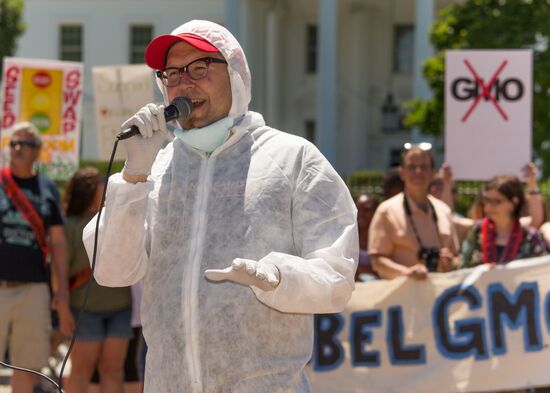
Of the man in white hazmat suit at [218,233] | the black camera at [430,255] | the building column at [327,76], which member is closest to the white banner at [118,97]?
the black camera at [430,255]

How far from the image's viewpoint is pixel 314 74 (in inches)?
1547

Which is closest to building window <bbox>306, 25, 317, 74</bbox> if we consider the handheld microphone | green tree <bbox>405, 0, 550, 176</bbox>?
green tree <bbox>405, 0, 550, 176</bbox>

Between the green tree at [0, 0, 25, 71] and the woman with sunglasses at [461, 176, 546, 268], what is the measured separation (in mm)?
28500

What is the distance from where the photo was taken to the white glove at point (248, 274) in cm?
320

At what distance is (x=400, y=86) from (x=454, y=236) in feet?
100

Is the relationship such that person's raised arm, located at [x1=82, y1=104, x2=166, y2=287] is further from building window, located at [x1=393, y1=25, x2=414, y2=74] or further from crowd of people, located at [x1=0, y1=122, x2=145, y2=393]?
building window, located at [x1=393, y1=25, x2=414, y2=74]

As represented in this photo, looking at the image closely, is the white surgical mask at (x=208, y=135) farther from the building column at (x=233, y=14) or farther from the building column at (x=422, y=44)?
the building column at (x=233, y=14)

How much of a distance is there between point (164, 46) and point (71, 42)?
3781cm

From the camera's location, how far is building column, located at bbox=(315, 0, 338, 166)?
1252 inches

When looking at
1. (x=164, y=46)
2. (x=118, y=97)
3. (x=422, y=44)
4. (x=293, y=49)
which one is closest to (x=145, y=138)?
(x=164, y=46)

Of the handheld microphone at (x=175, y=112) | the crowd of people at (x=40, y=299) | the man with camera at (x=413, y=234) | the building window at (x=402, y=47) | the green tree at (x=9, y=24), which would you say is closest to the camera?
the handheld microphone at (x=175, y=112)

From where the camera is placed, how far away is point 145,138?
3521 mm

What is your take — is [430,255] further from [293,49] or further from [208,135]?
[293,49]

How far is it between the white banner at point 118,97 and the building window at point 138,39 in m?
29.4
